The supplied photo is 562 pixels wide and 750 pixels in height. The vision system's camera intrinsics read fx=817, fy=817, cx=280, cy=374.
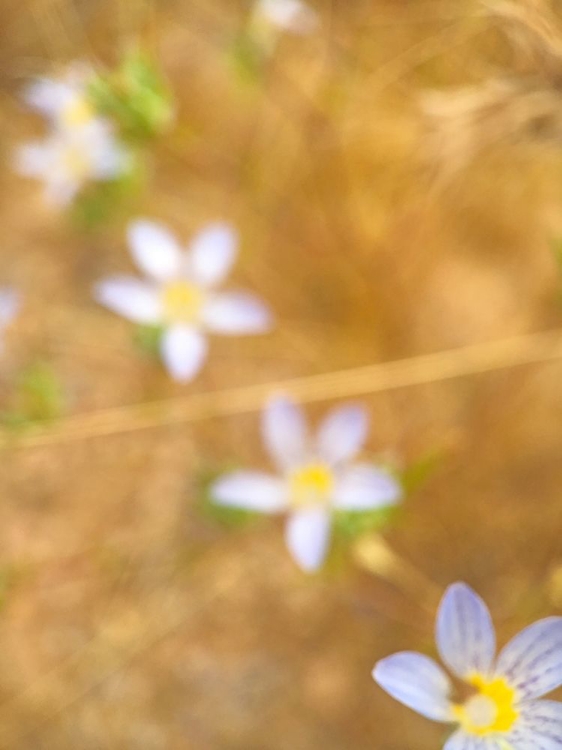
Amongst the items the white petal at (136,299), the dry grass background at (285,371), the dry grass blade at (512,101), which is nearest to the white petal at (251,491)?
the dry grass background at (285,371)

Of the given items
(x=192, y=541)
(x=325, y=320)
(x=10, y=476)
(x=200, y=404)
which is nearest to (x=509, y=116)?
(x=325, y=320)

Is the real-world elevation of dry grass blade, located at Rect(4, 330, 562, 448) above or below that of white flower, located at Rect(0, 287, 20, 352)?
below

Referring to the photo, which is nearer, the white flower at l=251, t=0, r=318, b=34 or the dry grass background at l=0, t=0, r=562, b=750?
the dry grass background at l=0, t=0, r=562, b=750

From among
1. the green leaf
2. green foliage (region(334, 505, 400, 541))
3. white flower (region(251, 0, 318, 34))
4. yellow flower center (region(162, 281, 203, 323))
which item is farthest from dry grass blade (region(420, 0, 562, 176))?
the green leaf

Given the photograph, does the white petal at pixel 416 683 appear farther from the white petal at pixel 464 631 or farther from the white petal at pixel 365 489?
the white petal at pixel 365 489

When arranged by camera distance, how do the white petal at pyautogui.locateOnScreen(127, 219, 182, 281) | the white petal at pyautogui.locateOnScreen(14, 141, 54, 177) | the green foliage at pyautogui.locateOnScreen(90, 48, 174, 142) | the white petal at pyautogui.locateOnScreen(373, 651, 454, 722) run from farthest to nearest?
the white petal at pyautogui.locateOnScreen(14, 141, 54, 177), the white petal at pyautogui.locateOnScreen(127, 219, 182, 281), the green foliage at pyautogui.locateOnScreen(90, 48, 174, 142), the white petal at pyautogui.locateOnScreen(373, 651, 454, 722)

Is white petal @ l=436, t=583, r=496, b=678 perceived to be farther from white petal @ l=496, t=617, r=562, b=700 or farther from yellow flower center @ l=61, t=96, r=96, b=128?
yellow flower center @ l=61, t=96, r=96, b=128

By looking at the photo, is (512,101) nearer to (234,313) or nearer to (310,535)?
(234,313)

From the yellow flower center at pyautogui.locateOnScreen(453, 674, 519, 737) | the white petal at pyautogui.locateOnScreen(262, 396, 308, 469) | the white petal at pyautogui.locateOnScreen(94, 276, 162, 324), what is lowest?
the yellow flower center at pyautogui.locateOnScreen(453, 674, 519, 737)
